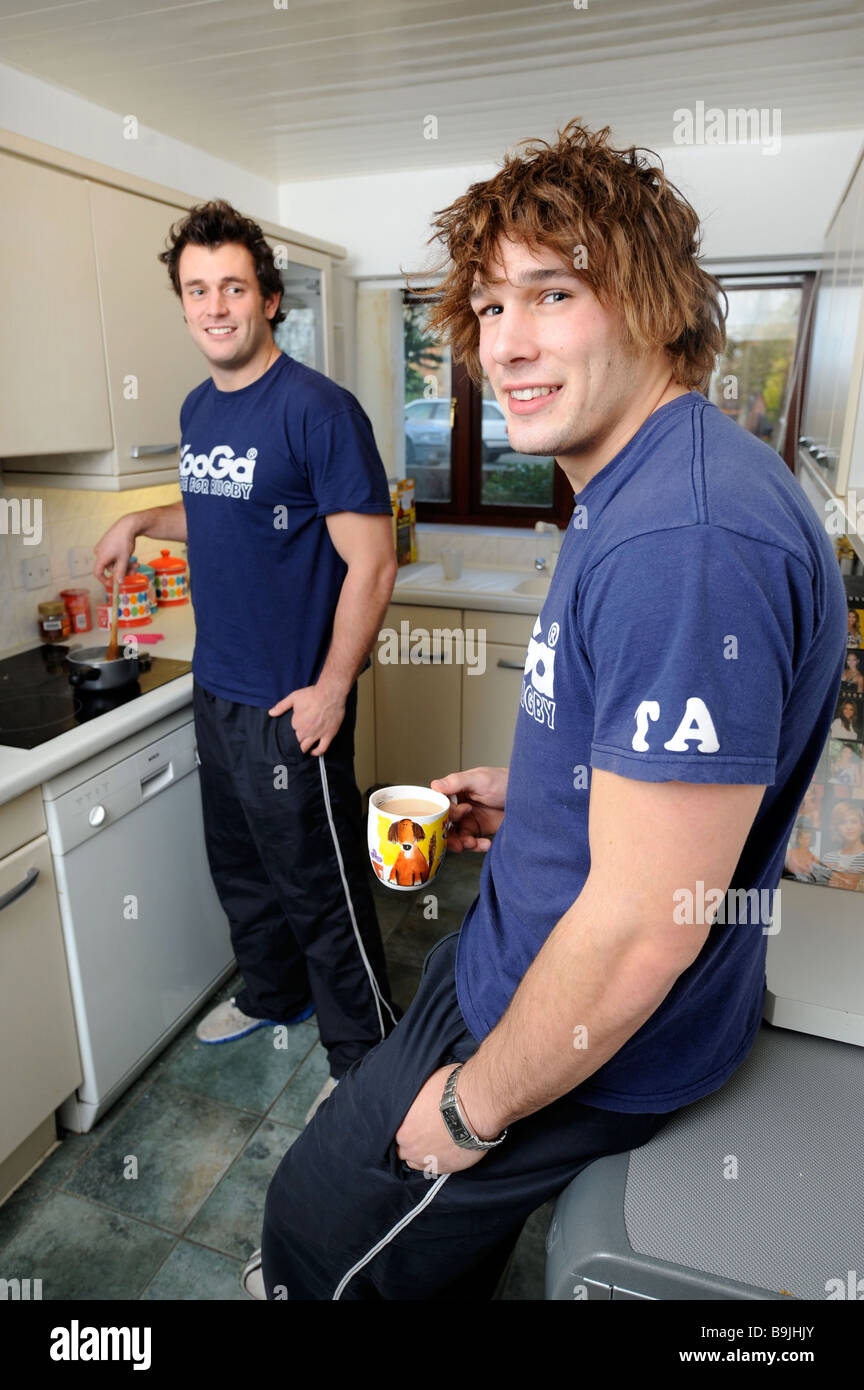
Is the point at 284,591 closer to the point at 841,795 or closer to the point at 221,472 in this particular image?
the point at 221,472

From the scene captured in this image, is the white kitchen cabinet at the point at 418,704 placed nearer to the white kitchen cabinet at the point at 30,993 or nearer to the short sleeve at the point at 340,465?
the short sleeve at the point at 340,465

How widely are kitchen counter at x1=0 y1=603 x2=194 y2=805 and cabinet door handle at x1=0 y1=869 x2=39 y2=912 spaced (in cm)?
16

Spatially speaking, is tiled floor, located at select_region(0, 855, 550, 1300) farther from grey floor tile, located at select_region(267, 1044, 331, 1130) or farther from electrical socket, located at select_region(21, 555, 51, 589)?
electrical socket, located at select_region(21, 555, 51, 589)

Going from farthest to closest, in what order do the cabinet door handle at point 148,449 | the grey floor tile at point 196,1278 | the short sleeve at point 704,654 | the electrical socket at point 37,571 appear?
the electrical socket at point 37,571 → the cabinet door handle at point 148,449 → the grey floor tile at point 196,1278 → the short sleeve at point 704,654

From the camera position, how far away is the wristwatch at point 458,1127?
0.83m

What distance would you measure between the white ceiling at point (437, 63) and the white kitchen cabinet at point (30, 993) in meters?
1.61

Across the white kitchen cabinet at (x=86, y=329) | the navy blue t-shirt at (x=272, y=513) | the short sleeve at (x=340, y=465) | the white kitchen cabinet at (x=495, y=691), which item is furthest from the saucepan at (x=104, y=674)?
the white kitchen cabinet at (x=495, y=691)

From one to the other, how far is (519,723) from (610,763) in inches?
10.1

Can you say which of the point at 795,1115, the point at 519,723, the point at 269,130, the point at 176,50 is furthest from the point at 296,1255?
the point at 269,130

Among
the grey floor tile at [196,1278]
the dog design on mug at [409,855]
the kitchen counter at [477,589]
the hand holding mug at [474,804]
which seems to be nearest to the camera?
the dog design on mug at [409,855]

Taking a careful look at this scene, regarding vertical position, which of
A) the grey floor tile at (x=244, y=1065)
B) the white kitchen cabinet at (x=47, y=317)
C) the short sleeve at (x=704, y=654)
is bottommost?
the grey floor tile at (x=244, y=1065)

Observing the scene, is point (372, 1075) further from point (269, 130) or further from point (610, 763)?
point (269, 130)

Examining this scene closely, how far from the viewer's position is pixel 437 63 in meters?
1.98

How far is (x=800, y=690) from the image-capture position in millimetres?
695
